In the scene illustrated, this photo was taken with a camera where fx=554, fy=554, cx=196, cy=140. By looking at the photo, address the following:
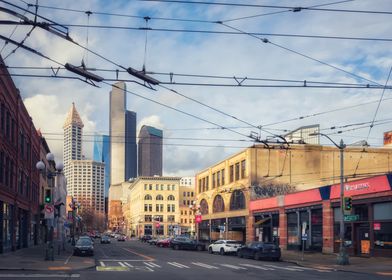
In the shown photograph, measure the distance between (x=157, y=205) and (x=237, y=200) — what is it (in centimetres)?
9757

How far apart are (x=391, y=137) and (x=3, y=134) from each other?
53.3 m

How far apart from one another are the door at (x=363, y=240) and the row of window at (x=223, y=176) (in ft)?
85.7

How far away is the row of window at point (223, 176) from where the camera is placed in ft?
224

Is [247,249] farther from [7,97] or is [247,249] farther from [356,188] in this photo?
[7,97]

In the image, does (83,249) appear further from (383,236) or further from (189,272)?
(383,236)

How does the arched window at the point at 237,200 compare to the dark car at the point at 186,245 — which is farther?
the arched window at the point at 237,200

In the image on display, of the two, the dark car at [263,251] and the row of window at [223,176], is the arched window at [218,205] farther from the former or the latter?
the dark car at [263,251]

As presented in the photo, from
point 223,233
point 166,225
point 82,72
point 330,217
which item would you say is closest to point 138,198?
point 166,225

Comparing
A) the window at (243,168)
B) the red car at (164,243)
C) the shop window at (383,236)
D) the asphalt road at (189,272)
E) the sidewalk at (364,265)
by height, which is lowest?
the red car at (164,243)

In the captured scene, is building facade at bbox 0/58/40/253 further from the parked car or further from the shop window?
the shop window

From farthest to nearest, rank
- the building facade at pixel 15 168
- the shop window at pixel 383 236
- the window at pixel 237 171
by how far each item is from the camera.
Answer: the window at pixel 237 171, the building facade at pixel 15 168, the shop window at pixel 383 236

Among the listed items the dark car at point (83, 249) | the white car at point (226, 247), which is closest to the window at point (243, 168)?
the white car at point (226, 247)

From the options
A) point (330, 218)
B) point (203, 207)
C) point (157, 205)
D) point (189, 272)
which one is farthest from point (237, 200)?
point (157, 205)

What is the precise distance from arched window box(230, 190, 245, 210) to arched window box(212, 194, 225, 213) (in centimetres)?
409
